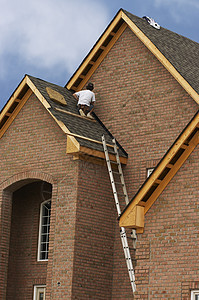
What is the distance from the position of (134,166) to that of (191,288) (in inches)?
278

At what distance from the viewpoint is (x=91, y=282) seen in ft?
74.4

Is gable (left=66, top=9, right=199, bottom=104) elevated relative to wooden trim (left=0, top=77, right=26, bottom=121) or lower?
elevated

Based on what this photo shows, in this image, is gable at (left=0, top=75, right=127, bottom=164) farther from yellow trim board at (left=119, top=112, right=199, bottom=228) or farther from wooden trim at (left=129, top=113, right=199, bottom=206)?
wooden trim at (left=129, top=113, right=199, bottom=206)

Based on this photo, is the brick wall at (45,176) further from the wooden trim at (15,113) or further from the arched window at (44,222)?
the arched window at (44,222)

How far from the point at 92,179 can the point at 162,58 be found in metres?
4.83

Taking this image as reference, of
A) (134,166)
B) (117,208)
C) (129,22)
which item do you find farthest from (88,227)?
(129,22)

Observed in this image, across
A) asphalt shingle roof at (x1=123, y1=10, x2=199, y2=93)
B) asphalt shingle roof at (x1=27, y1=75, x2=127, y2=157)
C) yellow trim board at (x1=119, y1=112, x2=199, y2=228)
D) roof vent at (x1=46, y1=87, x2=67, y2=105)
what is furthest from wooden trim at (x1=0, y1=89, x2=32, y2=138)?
yellow trim board at (x1=119, y1=112, x2=199, y2=228)

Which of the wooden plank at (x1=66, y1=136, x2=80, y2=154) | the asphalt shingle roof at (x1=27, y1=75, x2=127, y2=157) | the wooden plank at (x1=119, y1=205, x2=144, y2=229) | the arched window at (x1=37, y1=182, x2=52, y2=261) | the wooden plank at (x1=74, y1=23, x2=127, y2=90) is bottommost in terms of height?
the wooden plank at (x1=119, y1=205, x2=144, y2=229)

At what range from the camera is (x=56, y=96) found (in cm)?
2527

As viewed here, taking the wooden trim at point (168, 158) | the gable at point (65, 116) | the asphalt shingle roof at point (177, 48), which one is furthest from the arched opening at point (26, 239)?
the wooden trim at point (168, 158)

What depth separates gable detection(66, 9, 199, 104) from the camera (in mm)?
25047

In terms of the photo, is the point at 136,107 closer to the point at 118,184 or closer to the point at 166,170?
the point at 118,184

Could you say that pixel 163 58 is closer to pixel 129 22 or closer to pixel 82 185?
pixel 129 22

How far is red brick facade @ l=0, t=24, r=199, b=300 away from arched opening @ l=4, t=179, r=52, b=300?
36mm
